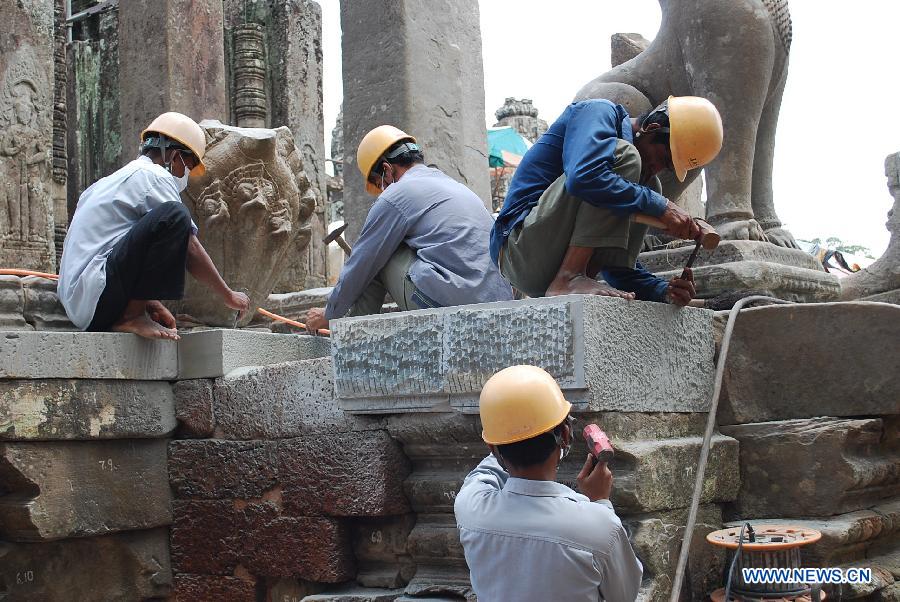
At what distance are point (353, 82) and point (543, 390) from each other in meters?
4.21

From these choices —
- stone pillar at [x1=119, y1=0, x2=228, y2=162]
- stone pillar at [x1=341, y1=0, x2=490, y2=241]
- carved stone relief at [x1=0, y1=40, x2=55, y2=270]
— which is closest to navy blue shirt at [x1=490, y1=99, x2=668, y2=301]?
stone pillar at [x1=341, y1=0, x2=490, y2=241]

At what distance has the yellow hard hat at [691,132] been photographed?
3.24 m

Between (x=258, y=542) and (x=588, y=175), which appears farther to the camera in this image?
(x=258, y=542)

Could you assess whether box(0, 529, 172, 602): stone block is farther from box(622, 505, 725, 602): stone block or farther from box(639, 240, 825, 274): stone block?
box(639, 240, 825, 274): stone block

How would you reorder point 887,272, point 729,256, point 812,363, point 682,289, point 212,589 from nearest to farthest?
point 682,289
point 812,363
point 212,589
point 729,256
point 887,272

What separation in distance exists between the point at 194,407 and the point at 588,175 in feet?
6.14

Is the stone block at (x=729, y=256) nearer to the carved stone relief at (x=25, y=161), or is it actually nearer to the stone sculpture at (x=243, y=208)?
the stone sculpture at (x=243, y=208)

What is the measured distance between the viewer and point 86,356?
3.95 m

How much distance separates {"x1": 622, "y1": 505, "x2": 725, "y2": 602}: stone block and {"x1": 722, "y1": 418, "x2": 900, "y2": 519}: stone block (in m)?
0.19

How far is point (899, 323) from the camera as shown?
3.65m

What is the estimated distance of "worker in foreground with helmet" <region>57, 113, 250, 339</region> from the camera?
3.96m

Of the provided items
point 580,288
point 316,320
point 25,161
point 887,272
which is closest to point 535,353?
point 580,288

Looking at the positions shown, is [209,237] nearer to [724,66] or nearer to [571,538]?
[724,66]

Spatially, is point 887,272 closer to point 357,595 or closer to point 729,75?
point 729,75
